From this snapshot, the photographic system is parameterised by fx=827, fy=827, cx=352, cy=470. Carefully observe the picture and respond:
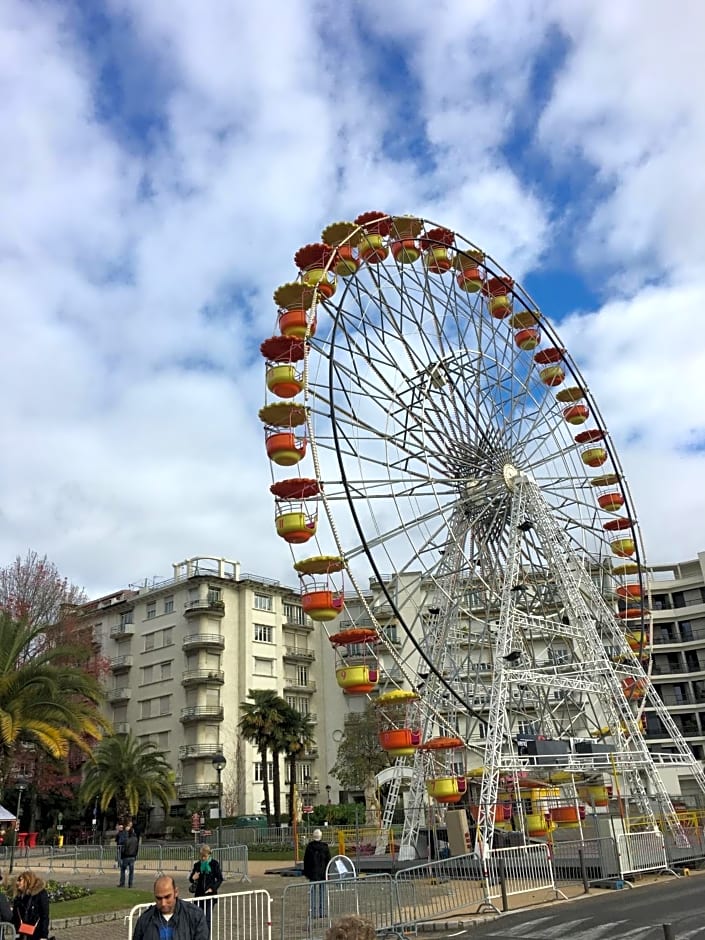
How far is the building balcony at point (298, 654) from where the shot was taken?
2378 inches

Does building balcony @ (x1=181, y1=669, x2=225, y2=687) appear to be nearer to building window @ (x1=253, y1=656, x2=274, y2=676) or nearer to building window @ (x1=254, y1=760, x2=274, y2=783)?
building window @ (x1=253, y1=656, x2=274, y2=676)

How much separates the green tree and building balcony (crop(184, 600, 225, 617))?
12359 mm

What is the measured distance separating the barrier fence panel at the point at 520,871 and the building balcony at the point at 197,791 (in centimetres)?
4011

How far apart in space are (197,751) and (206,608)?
9258 millimetres

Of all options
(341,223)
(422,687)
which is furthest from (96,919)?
(341,223)

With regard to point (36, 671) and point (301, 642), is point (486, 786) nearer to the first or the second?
point (36, 671)

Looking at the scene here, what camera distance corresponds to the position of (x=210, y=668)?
2201 inches

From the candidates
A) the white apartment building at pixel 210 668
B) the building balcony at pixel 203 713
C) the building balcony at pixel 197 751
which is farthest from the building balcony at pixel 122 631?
the building balcony at pixel 197 751

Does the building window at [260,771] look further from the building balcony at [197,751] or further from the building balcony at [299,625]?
the building balcony at [299,625]

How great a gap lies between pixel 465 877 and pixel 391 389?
13208 millimetres

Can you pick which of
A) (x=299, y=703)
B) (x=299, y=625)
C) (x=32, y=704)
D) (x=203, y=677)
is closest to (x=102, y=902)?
(x=32, y=704)

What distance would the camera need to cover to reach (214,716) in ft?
178

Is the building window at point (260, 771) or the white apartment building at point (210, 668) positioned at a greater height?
the white apartment building at point (210, 668)

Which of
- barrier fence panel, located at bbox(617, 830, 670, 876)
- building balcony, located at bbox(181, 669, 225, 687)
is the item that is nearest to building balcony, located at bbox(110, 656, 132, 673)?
building balcony, located at bbox(181, 669, 225, 687)
